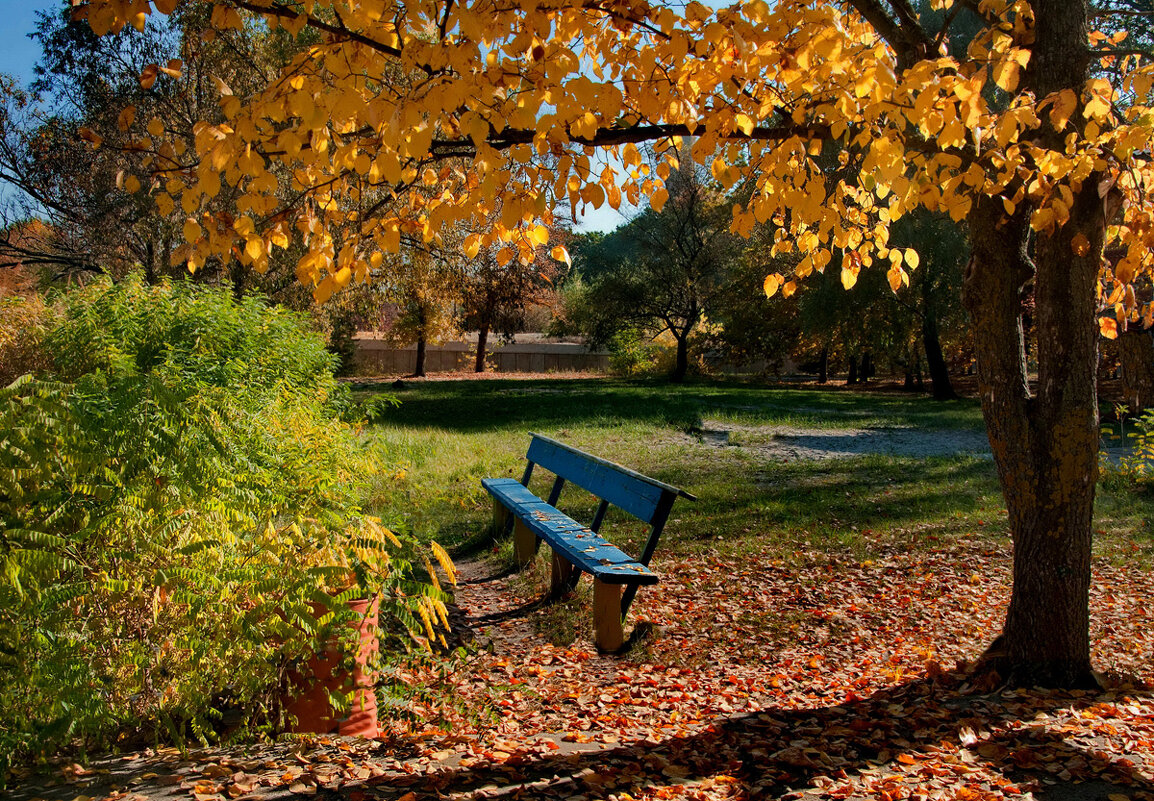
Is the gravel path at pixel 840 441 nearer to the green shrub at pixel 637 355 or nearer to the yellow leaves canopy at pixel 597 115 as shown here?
the yellow leaves canopy at pixel 597 115

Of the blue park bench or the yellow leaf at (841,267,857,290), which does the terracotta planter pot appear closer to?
the blue park bench

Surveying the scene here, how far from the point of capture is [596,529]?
17.8 ft

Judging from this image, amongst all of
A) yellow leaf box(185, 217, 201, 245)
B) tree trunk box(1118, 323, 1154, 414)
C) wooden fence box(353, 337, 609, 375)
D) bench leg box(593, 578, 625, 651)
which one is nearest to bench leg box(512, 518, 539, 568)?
bench leg box(593, 578, 625, 651)

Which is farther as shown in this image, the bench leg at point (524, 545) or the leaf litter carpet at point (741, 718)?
the bench leg at point (524, 545)

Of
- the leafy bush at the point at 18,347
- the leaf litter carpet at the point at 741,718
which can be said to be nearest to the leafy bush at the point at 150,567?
the leaf litter carpet at the point at 741,718

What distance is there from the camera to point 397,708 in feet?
10.5

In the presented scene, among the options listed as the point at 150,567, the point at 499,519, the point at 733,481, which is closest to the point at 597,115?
the point at 150,567

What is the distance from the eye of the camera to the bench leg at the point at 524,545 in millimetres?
5840

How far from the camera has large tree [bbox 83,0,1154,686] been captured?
8.00ft

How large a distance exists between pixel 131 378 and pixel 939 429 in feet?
43.6

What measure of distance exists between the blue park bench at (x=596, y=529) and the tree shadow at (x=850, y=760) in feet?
3.06

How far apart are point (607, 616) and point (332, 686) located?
1.71 m

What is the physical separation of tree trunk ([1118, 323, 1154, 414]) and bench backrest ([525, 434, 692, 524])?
614cm

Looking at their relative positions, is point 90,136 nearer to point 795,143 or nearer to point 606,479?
point 795,143
